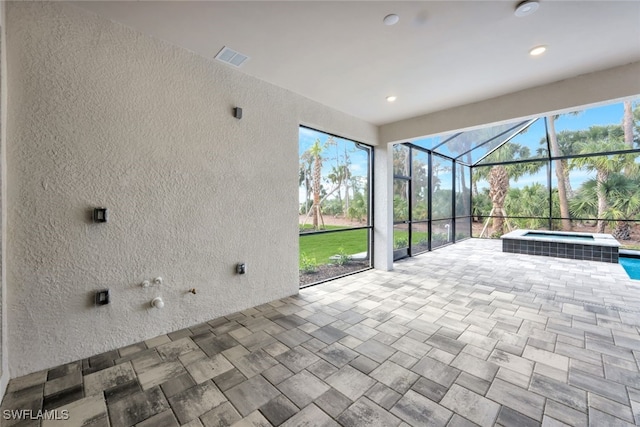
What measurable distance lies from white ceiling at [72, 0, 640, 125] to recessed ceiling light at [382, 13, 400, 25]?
33 mm

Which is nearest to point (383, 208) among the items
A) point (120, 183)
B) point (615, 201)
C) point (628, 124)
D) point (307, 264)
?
point (307, 264)

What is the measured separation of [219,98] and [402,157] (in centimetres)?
421

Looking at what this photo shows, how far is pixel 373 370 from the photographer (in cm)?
193

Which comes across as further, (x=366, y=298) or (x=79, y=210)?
(x=366, y=298)

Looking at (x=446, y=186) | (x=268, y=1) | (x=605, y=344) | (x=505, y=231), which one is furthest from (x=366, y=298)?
(x=505, y=231)

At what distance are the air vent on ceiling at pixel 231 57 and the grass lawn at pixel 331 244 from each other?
2.28m

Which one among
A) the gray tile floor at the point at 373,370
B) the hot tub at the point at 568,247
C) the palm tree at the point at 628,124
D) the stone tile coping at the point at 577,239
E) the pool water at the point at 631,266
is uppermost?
the palm tree at the point at 628,124

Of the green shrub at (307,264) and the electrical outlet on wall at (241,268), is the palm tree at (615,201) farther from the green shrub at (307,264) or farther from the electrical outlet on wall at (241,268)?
the electrical outlet on wall at (241,268)

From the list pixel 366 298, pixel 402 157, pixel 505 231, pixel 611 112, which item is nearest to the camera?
pixel 366 298

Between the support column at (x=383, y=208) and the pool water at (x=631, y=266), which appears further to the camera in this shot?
the support column at (x=383, y=208)

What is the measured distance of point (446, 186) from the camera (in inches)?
303

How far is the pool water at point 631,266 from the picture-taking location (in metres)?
4.74

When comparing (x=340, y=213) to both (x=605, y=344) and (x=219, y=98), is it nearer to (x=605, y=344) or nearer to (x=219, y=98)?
(x=219, y=98)

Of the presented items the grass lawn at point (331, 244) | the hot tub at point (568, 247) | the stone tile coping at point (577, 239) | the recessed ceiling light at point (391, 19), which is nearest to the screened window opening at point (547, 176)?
the stone tile coping at point (577, 239)
